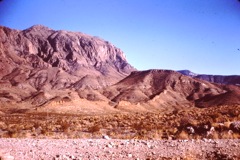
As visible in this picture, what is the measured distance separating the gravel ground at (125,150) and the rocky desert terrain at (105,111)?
3 cm

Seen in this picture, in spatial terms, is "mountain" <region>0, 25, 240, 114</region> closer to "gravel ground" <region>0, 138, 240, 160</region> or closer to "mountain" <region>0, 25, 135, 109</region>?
"mountain" <region>0, 25, 135, 109</region>

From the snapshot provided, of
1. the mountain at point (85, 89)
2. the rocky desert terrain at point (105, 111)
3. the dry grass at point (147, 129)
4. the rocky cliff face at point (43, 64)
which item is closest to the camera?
the rocky desert terrain at point (105, 111)

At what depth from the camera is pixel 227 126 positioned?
1382 centimetres

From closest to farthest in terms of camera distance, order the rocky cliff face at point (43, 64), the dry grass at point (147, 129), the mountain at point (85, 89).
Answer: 1. the dry grass at point (147, 129)
2. the mountain at point (85, 89)
3. the rocky cliff face at point (43, 64)

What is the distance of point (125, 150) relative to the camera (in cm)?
923

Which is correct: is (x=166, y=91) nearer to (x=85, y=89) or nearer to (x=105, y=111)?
(x=85, y=89)

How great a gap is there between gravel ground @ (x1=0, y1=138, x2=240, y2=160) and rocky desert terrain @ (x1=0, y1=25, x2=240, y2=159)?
0.03 meters

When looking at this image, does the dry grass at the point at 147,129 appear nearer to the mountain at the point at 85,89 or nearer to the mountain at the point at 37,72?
the mountain at the point at 85,89

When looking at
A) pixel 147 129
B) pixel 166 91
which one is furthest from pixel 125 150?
pixel 166 91

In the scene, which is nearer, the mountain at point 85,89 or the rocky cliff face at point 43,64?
the mountain at point 85,89

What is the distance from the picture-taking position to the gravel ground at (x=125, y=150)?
848 centimetres

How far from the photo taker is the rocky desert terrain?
9492 mm

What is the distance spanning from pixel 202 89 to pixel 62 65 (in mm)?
84129

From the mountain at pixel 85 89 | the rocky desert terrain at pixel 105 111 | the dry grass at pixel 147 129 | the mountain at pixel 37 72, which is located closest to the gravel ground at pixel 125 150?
the rocky desert terrain at pixel 105 111
